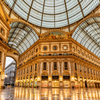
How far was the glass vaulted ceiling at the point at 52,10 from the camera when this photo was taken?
35.8 metres

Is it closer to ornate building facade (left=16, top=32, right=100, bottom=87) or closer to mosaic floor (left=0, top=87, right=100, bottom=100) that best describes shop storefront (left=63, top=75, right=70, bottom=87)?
ornate building facade (left=16, top=32, right=100, bottom=87)

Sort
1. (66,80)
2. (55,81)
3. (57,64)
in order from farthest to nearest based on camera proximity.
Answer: (57,64)
(55,81)
(66,80)

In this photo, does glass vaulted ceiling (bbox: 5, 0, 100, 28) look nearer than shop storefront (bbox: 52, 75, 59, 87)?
Yes

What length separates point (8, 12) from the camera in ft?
104

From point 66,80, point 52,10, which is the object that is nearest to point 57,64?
point 66,80

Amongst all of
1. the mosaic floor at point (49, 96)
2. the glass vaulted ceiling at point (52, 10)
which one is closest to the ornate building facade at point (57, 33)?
the glass vaulted ceiling at point (52, 10)

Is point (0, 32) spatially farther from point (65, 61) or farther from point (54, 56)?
point (65, 61)

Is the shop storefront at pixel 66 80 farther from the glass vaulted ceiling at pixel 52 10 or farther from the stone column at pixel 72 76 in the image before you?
the glass vaulted ceiling at pixel 52 10

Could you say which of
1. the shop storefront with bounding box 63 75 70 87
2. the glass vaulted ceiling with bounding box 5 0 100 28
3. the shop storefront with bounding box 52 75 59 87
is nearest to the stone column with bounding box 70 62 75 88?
the shop storefront with bounding box 63 75 70 87

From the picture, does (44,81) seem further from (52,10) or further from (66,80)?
(52,10)

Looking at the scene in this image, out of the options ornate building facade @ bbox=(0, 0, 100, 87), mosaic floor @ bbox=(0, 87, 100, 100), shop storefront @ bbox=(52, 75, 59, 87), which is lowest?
shop storefront @ bbox=(52, 75, 59, 87)

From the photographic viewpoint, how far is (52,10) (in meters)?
42.0

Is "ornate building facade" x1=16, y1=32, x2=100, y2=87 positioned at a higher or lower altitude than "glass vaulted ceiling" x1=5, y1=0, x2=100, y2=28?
lower

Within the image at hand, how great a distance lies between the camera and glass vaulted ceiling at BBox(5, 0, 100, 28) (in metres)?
35.8
